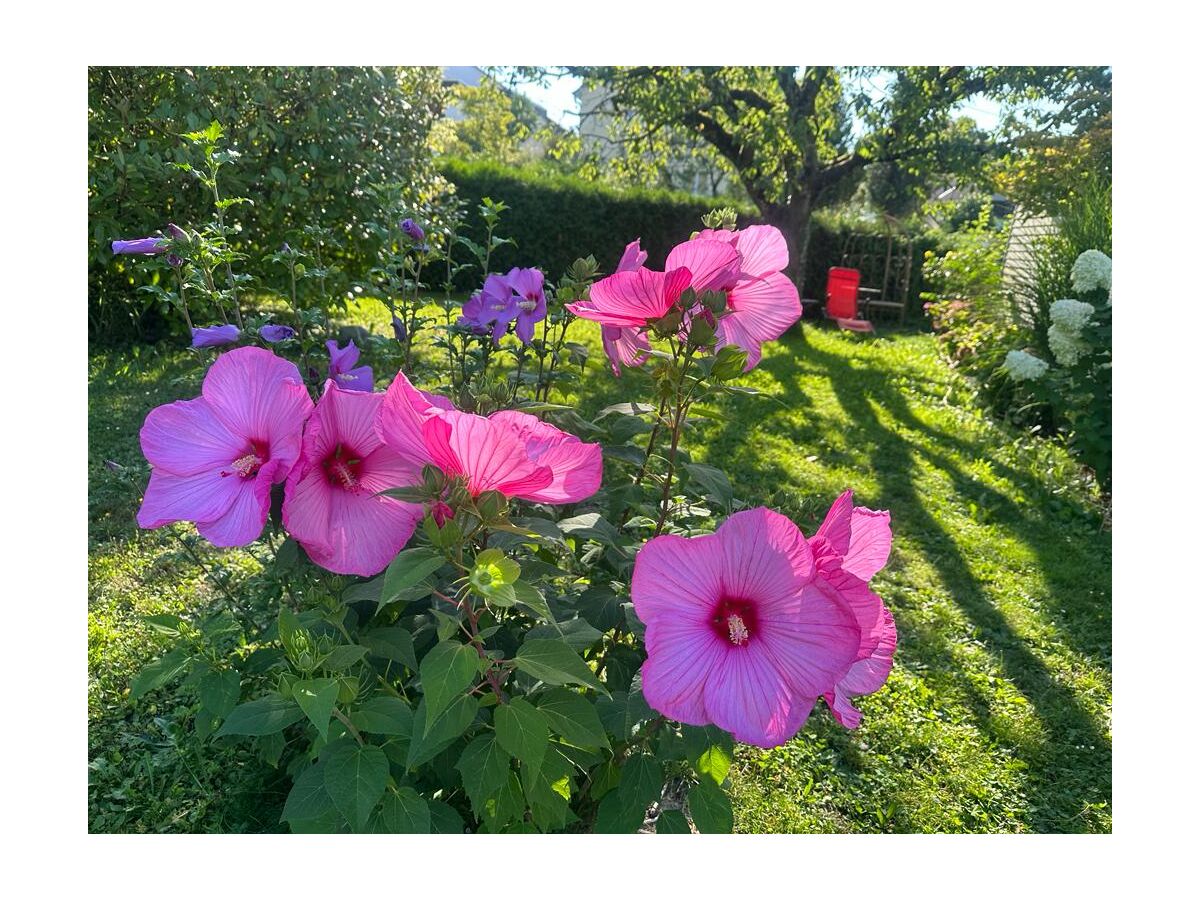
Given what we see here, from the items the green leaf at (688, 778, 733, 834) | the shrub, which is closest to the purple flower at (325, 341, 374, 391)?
the green leaf at (688, 778, 733, 834)

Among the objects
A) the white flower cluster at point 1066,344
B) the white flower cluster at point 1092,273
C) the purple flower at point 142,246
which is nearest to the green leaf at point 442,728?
the purple flower at point 142,246

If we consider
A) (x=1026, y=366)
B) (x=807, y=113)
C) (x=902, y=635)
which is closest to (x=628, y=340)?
(x=902, y=635)

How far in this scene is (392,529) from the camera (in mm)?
1104

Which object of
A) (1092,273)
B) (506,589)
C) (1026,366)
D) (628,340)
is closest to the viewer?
→ (506,589)

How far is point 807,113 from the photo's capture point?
9.16 m

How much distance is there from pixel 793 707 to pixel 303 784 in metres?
0.71

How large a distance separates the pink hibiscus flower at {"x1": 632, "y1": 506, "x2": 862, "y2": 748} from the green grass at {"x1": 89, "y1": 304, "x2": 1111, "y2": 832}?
32 cm

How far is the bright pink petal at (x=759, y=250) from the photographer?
1356 millimetres

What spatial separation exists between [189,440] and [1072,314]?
16.5ft

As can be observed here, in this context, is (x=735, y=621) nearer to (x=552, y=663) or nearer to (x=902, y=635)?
(x=552, y=663)

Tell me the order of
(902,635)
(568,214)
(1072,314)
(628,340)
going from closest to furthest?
(628,340) < (902,635) < (1072,314) < (568,214)

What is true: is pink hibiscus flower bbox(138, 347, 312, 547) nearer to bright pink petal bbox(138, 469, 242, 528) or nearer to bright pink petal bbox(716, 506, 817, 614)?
bright pink petal bbox(138, 469, 242, 528)

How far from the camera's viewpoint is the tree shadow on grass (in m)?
2.54

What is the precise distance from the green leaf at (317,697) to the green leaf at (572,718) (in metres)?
0.28
